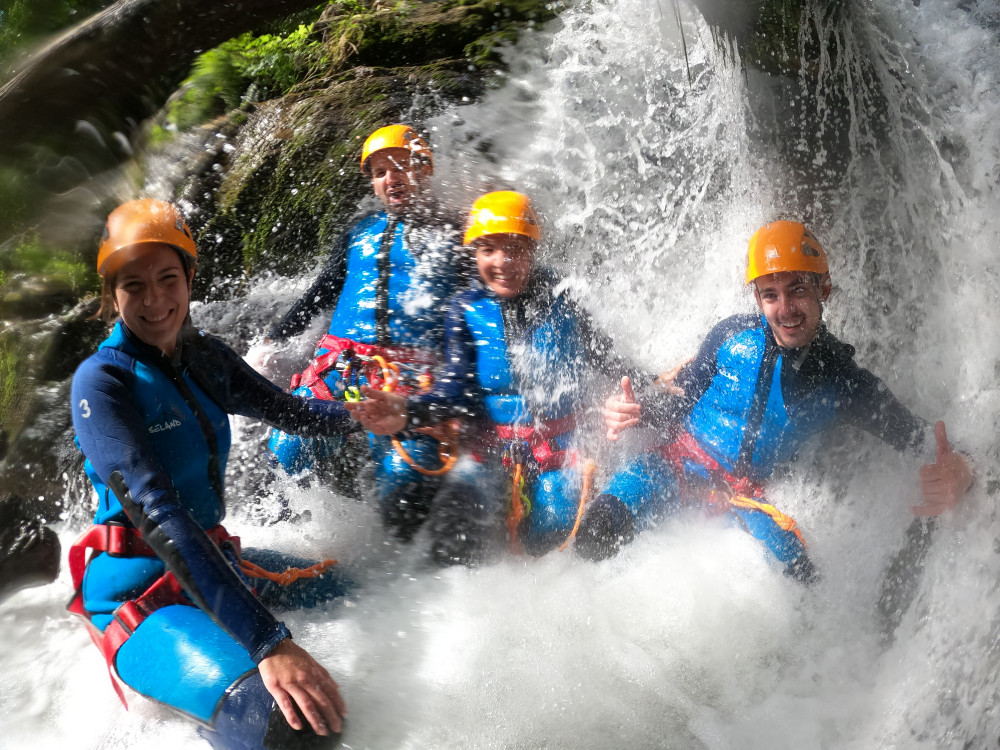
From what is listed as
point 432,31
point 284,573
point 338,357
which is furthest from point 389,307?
point 432,31

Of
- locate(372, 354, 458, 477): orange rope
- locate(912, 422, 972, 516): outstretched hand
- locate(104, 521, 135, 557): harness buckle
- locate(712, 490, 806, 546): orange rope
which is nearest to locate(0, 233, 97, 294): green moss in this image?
locate(104, 521, 135, 557): harness buckle

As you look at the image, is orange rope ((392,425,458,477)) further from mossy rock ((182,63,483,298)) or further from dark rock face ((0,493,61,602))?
dark rock face ((0,493,61,602))

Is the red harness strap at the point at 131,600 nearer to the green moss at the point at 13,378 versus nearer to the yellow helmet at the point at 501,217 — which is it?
the green moss at the point at 13,378

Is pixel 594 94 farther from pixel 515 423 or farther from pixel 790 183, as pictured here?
pixel 515 423

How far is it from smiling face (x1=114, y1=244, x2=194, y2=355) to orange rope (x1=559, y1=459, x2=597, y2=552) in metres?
1.23

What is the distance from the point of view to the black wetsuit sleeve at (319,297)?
2486mm

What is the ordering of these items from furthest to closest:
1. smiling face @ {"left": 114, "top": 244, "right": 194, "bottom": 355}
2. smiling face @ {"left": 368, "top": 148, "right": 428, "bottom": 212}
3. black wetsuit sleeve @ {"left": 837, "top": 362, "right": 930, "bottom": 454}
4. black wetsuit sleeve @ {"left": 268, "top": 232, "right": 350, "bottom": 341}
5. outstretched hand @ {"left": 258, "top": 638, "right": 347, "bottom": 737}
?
black wetsuit sleeve @ {"left": 268, "top": 232, "right": 350, "bottom": 341}
smiling face @ {"left": 368, "top": 148, "right": 428, "bottom": 212}
black wetsuit sleeve @ {"left": 837, "top": 362, "right": 930, "bottom": 454}
smiling face @ {"left": 114, "top": 244, "right": 194, "bottom": 355}
outstretched hand @ {"left": 258, "top": 638, "right": 347, "bottom": 737}

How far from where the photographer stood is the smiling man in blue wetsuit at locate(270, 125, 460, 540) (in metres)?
2.16

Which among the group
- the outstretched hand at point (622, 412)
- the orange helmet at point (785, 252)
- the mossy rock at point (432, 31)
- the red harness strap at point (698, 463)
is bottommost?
the red harness strap at point (698, 463)

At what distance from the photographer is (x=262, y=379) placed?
178 centimetres

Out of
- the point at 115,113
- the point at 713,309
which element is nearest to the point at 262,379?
the point at 115,113

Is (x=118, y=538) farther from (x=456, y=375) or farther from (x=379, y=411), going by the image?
(x=456, y=375)

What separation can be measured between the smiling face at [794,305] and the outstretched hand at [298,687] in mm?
1441

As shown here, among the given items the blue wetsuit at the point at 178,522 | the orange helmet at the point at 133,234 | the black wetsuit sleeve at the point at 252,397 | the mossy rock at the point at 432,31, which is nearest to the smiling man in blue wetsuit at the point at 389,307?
the black wetsuit sleeve at the point at 252,397
